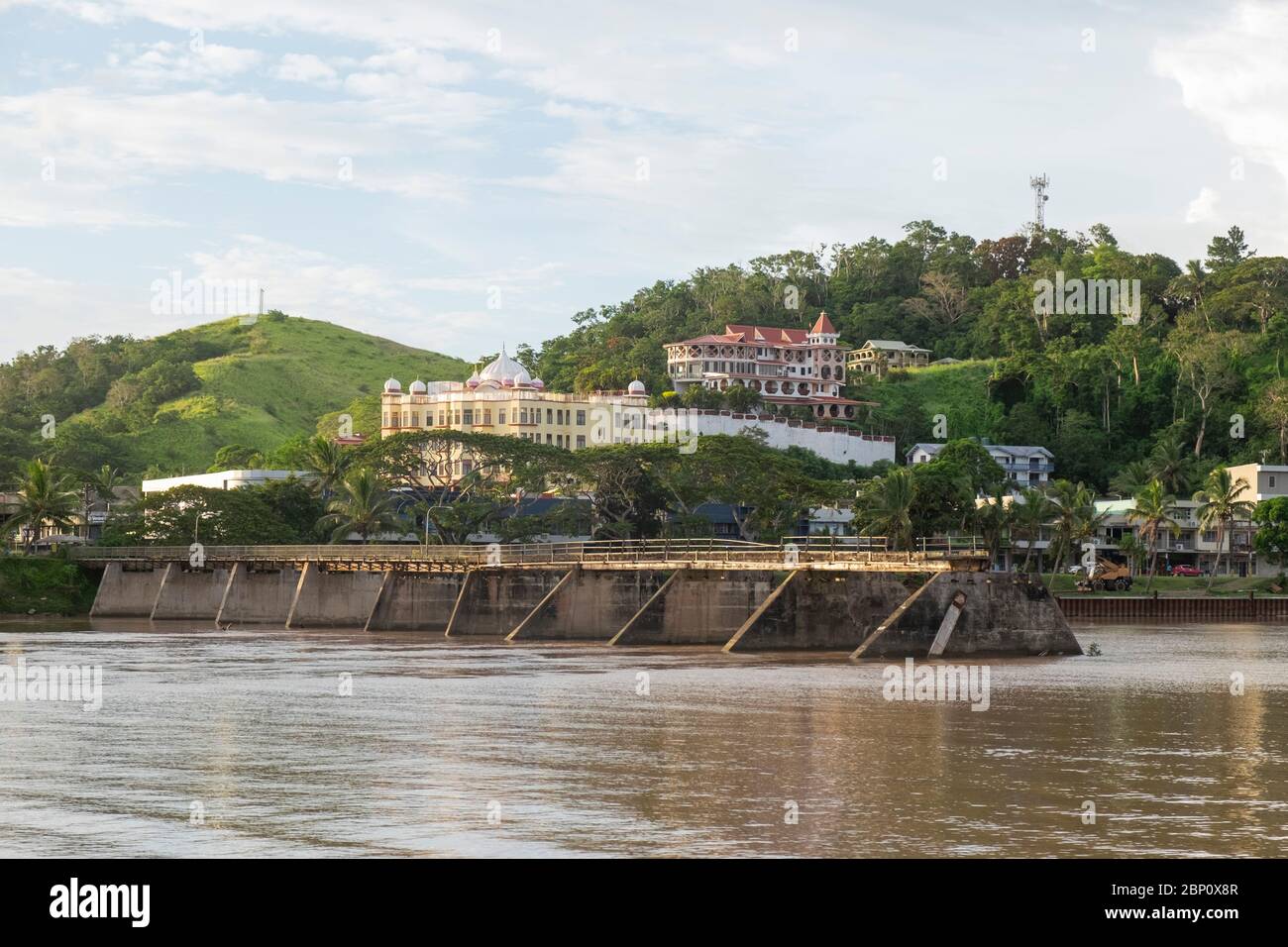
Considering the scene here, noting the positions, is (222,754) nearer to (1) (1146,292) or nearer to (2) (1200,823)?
(2) (1200,823)

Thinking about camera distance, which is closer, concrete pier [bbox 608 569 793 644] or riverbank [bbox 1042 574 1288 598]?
concrete pier [bbox 608 569 793 644]

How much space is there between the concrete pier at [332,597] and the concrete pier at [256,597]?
118 inches

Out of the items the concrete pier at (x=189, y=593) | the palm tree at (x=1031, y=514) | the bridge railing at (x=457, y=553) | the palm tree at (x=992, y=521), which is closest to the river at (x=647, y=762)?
the bridge railing at (x=457, y=553)

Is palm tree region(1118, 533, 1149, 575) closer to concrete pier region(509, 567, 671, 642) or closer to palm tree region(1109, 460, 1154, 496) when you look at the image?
palm tree region(1109, 460, 1154, 496)

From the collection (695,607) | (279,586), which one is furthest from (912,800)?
(279,586)

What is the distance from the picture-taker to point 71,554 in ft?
355

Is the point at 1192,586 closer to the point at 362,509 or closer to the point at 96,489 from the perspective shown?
the point at 362,509

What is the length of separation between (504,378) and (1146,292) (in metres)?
77.4

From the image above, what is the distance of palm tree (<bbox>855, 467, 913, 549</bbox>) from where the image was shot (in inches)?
3986

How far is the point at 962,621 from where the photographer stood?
5794 cm

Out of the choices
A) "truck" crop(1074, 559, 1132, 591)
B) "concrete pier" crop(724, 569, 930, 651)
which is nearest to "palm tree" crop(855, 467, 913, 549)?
"truck" crop(1074, 559, 1132, 591)

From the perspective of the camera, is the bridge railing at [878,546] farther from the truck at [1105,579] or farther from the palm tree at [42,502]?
the palm tree at [42,502]

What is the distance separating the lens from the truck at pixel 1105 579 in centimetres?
11762

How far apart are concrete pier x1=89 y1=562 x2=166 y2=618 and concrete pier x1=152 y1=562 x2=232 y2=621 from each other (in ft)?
7.01
